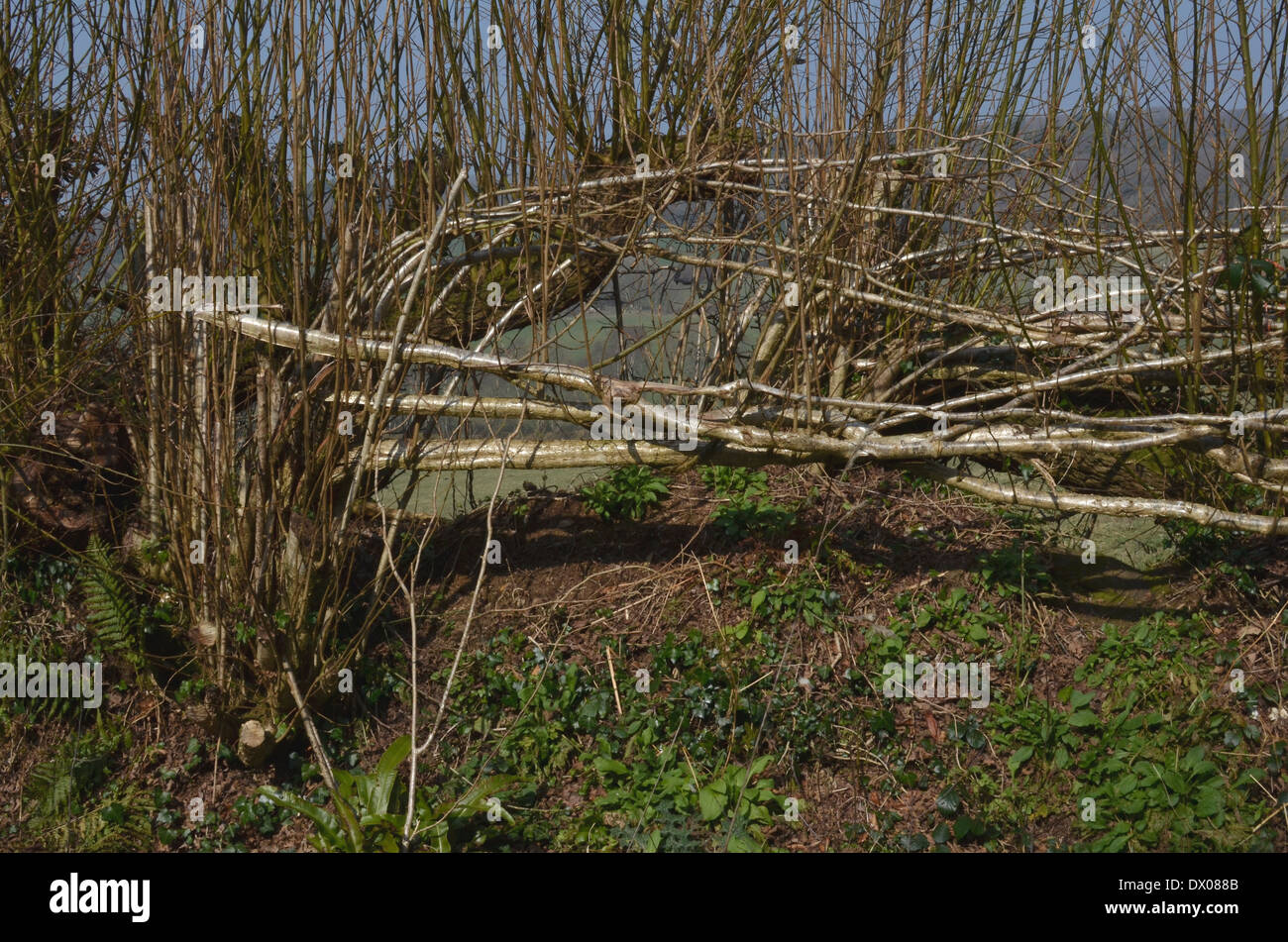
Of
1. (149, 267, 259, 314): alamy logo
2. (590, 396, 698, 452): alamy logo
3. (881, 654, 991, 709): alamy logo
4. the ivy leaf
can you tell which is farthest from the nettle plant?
the ivy leaf

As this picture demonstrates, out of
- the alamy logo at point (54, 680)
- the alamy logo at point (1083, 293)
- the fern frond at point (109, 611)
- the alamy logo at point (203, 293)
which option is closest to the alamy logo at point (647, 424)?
the alamy logo at point (203, 293)

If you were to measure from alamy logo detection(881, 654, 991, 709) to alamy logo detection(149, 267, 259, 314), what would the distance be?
131 inches

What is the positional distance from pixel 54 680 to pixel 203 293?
1.97 meters

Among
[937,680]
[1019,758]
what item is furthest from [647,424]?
[1019,758]

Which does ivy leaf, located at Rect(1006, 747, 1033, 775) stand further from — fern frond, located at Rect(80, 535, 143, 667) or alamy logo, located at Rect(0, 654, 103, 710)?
alamy logo, located at Rect(0, 654, 103, 710)

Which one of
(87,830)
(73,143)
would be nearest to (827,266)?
(73,143)

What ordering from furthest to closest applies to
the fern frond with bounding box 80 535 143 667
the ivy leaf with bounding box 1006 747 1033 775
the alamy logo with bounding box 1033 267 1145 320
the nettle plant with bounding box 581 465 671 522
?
the nettle plant with bounding box 581 465 671 522, the alamy logo with bounding box 1033 267 1145 320, the fern frond with bounding box 80 535 143 667, the ivy leaf with bounding box 1006 747 1033 775

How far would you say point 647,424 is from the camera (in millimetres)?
4742

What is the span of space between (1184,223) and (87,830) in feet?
17.5

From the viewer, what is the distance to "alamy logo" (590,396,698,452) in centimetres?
460

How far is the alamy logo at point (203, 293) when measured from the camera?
4.43 meters

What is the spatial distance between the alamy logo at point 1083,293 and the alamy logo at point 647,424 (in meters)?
1.97

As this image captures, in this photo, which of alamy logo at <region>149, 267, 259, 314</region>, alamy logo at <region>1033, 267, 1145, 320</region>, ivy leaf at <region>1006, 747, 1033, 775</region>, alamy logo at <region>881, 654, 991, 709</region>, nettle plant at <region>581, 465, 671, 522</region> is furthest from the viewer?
nettle plant at <region>581, 465, 671, 522</region>

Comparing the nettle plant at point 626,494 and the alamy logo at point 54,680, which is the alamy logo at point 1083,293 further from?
the alamy logo at point 54,680
